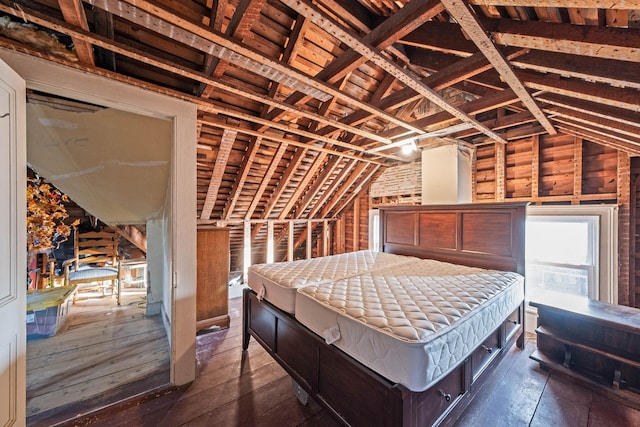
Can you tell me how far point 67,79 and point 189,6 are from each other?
3.00ft

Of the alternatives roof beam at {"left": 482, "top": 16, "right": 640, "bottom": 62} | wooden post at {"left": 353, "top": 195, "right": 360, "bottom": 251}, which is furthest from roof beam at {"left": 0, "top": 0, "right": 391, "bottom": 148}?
wooden post at {"left": 353, "top": 195, "right": 360, "bottom": 251}

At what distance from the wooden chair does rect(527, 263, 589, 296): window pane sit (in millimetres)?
5606

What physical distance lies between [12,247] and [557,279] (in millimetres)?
4968

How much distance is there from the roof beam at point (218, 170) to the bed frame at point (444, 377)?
5.96 ft

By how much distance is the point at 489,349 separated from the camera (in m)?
1.70

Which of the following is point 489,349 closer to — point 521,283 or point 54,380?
point 521,283

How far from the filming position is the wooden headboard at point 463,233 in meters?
2.39

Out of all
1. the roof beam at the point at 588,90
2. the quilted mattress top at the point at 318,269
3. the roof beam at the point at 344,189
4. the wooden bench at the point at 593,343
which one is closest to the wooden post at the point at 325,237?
the roof beam at the point at 344,189

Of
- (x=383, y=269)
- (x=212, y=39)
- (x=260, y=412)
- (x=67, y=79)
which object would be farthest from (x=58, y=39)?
(x=383, y=269)

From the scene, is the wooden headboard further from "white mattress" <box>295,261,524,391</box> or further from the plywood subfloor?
the plywood subfloor

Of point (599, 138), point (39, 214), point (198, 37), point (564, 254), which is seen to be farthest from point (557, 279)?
point (39, 214)

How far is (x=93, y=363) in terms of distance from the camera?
2162 millimetres

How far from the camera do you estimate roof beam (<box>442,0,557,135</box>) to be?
1.06 m

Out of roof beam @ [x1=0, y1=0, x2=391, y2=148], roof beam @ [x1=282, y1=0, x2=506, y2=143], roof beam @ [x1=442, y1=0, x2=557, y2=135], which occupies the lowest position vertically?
roof beam @ [x1=442, y1=0, x2=557, y2=135]
